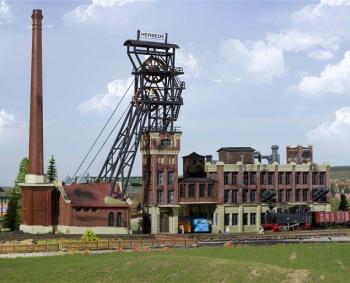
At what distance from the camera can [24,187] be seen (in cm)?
7706

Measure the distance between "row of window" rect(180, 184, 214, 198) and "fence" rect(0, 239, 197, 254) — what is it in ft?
98.6

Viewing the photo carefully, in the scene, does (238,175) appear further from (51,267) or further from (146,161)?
(51,267)

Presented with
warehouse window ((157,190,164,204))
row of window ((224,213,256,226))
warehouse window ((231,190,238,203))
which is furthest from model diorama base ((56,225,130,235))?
warehouse window ((231,190,238,203))

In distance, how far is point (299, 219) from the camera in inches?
3504

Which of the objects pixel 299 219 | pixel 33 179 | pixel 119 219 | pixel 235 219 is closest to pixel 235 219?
pixel 235 219

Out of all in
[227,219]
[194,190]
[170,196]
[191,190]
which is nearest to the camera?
[170,196]

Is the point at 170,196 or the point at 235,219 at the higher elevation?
the point at 170,196

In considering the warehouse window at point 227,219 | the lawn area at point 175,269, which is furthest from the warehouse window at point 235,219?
the lawn area at point 175,269

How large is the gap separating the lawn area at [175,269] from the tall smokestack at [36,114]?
3198 centimetres

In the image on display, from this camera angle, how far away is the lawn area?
1393 inches

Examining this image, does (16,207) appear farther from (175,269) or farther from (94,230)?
(175,269)

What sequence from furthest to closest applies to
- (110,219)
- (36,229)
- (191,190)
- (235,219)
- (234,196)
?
1. (234,196)
2. (235,219)
3. (191,190)
4. (110,219)
5. (36,229)

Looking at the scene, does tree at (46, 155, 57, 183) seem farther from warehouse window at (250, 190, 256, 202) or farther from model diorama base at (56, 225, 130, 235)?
warehouse window at (250, 190, 256, 202)

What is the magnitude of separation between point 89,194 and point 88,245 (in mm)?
26110
